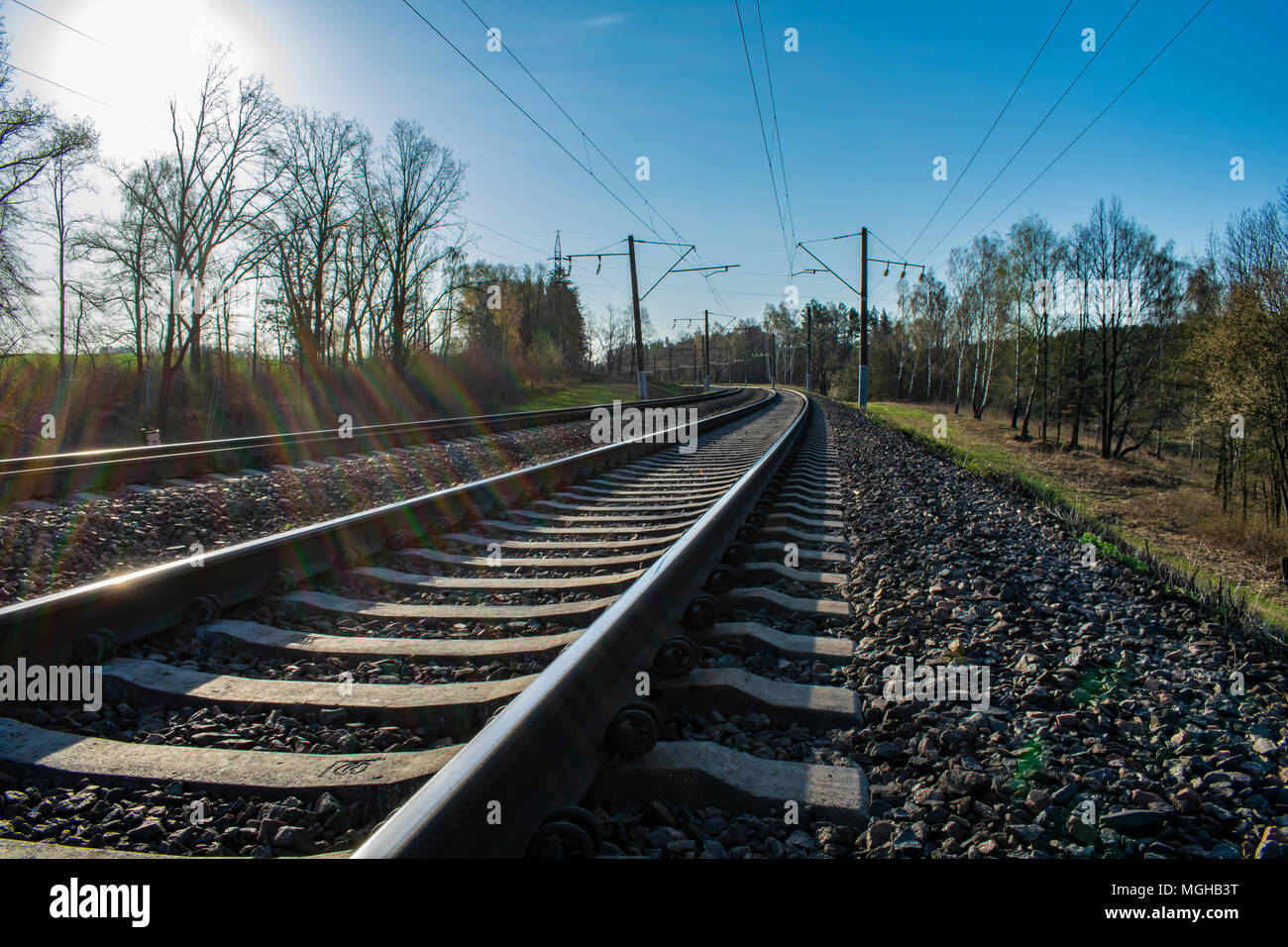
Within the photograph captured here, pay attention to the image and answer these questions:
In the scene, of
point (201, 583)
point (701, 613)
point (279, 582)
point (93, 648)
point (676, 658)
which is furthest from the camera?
point (279, 582)

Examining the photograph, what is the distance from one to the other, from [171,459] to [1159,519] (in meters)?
22.7

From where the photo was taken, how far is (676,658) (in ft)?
7.20

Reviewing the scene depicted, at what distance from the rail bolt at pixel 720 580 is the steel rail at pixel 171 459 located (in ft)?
18.4

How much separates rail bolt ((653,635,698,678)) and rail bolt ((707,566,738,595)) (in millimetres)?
879

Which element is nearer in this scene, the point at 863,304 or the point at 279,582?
the point at 279,582

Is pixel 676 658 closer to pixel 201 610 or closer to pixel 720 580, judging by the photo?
pixel 720 580

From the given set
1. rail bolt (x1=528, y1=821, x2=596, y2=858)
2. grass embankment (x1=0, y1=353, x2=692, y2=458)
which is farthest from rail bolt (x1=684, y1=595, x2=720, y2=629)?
grass embankment (x1=0, y1=353, x2=692, y2=458)

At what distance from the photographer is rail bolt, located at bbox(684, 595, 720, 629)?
265 centimetres

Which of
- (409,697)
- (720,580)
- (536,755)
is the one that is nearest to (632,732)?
(536,755)

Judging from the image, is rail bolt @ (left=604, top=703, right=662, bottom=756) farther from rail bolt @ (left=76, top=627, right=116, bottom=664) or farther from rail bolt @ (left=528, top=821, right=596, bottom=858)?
rail bolt @ (left=76, top=627, right=116, bottom=664)

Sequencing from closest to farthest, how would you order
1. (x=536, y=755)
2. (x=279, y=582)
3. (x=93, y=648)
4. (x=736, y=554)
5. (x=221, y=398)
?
(x=536, y=755)
(x=93, y=648)
(x=279, y=582)
(x=736, y=554)
(x=221, y=398)

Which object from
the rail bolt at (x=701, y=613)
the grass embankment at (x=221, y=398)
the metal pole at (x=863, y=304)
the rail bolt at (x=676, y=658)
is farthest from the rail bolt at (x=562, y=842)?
the metal pole at (x=863, y=304)

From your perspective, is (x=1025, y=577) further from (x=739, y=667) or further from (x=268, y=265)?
(x=268, y=265)
